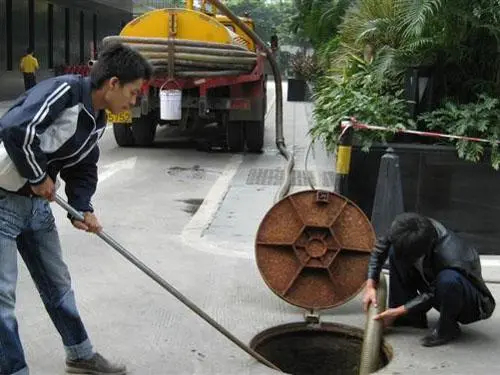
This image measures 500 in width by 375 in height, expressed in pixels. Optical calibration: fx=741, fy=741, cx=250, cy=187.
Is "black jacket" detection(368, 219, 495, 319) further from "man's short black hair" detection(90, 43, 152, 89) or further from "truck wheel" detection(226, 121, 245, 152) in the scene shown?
"truck wheel" detection(226, 121, 245, 152)

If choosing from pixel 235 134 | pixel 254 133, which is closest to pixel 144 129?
pixel 235 134

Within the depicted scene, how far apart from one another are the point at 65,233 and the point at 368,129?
2.89 m

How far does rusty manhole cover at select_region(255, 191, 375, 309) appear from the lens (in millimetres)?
4816

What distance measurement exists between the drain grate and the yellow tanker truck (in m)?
1.39

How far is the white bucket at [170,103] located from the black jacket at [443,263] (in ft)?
21.3

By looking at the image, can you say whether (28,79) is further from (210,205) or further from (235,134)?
(210,205)

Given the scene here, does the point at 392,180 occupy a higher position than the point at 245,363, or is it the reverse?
the point at 392,180

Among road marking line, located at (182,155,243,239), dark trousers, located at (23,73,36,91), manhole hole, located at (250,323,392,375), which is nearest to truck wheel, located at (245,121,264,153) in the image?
road marking line, located at (182,155,243,239)

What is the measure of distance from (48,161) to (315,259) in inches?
83.9

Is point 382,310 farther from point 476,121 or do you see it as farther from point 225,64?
point 225,64

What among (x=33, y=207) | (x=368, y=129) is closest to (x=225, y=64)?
(x=368, y=129)

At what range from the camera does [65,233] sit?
6738mm

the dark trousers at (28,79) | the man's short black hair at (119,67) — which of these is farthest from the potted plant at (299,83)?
the man's short black hair at (119,67)

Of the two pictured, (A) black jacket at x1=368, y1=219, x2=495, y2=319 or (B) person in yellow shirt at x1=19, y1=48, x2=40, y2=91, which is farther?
(B) person in yellow shirt at x1=19, y1=48, x2=40, y2=91
